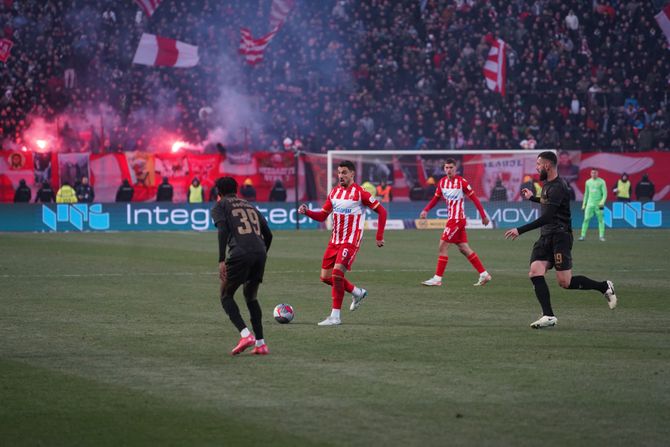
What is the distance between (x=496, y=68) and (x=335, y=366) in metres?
32.3

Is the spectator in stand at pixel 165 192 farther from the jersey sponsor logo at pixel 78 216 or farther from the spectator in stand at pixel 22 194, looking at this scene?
the spectator in stand at pixel 22 194

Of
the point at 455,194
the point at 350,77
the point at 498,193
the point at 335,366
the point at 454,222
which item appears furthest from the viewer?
the point at 350,77

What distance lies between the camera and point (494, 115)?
40.8m

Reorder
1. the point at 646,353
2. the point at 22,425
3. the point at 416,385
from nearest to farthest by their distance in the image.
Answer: the point at 22,425 → the point at 416,385 → the point at 646,353

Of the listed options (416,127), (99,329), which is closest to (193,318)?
(99,329)

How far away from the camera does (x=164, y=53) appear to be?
134ft

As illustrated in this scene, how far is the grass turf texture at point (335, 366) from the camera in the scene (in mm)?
7004

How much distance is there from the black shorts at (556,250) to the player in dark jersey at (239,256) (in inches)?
141

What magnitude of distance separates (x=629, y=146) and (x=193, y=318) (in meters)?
30.0

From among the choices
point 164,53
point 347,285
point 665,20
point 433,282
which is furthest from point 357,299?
point 665,20

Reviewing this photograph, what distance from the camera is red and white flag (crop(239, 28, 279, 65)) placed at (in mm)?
41656

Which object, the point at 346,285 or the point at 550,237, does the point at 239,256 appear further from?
the point at 550,237

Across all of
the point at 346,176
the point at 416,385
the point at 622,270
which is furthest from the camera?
the point at 622,270

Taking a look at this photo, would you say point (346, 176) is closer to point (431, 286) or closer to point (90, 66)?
point (431, 286)
